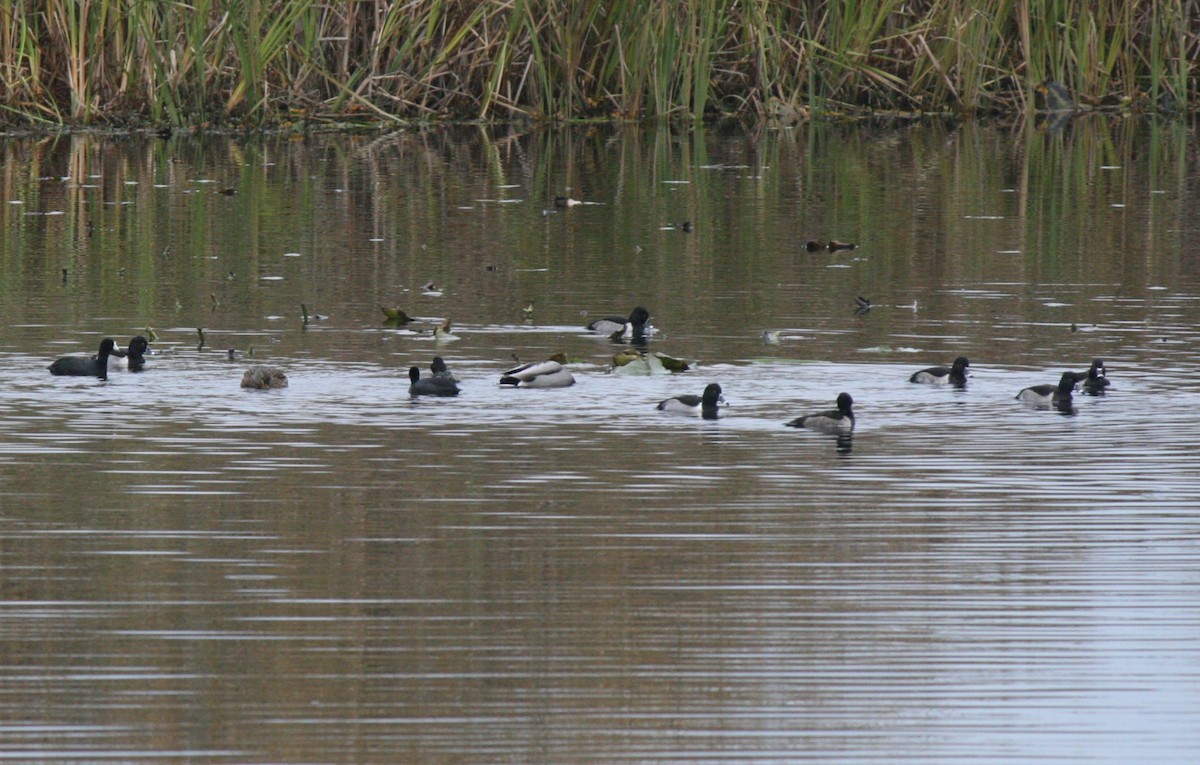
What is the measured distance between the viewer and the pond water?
6.59 meters

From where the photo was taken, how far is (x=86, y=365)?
43.4 feet

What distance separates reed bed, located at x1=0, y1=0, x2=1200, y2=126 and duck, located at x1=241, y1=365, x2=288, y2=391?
635 inches

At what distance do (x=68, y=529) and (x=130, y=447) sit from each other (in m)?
2.09

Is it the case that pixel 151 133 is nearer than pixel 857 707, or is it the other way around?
pixel 857 707

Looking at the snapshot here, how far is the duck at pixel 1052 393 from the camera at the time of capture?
12.4 m

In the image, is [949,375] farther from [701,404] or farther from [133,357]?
[133,357]

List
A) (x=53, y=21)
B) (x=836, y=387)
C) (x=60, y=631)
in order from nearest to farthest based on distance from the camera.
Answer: (x=60, y=631), (x=836, y=387), (x=53, y=21)

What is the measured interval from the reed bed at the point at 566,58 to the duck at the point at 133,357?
49.7ft

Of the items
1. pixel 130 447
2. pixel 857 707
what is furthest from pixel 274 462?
pixel 857 707

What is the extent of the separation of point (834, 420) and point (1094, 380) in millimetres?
1940

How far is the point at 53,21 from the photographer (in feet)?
94.9

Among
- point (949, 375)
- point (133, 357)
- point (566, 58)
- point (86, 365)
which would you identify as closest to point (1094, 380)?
point (949, 375)

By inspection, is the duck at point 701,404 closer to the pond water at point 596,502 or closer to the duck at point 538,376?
the pond water at point 596,502

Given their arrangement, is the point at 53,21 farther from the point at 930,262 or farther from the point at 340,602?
the point at 340,602
